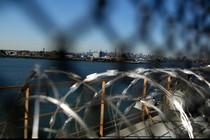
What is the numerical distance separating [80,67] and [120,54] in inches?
8.3

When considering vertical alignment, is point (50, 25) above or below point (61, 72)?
above

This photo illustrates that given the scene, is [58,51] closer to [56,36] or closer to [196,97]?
[56,36]

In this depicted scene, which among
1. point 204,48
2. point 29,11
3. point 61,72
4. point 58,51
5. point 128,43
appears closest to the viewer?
point 29,11

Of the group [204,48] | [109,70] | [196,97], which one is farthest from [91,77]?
[196,97]

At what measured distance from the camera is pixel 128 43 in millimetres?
1245

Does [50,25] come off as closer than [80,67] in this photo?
Yes

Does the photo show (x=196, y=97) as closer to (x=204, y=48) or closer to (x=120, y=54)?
(x=204, y=48)

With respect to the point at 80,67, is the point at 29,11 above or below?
above

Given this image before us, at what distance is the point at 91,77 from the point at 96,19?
2.83 feet

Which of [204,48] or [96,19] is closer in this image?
[96,19]

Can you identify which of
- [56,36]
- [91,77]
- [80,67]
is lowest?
[91,77]

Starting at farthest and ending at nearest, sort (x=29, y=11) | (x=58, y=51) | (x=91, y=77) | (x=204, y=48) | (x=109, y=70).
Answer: (x=204, y=48)
(x=91, y=77)
(x=109, y=70)
(x=58, y=51)
(x=29, y=11)

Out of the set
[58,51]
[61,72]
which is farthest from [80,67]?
[58,51]

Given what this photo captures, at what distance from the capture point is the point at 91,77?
1.83 metres
